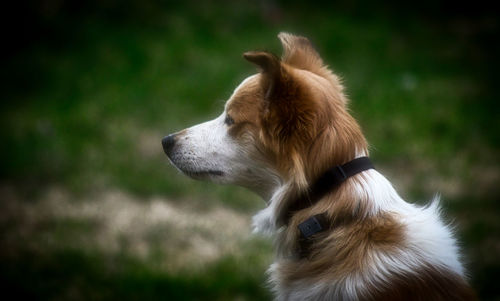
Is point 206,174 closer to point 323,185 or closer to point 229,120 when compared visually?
point 229,120

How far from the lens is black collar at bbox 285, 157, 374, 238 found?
2193 millimetres

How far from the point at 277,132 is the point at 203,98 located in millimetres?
5039

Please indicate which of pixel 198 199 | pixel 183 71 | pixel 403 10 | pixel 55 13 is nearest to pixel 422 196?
pixel 198 199

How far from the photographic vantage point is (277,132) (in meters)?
2.29

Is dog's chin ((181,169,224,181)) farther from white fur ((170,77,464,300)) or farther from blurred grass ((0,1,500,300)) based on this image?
blurred grass ((0,1,500,300))

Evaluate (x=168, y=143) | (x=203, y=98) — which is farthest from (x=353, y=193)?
(x=203, y=98)

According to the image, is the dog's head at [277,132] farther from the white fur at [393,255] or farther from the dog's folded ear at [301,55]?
the white fur at [393,255]

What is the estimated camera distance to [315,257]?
2.23 m

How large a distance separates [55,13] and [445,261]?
27.4 ft

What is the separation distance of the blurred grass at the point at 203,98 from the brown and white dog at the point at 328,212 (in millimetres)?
1743

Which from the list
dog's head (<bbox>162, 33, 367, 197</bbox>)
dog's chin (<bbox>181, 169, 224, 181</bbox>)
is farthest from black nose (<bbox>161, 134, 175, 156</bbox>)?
dog's chin (<bbox>181, 169, 224, 181</bbox>)

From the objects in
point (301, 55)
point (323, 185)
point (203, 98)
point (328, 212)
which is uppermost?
point (203, 98)

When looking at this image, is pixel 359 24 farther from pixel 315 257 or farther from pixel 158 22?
pixel 315 257

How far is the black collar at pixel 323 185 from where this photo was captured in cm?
219
